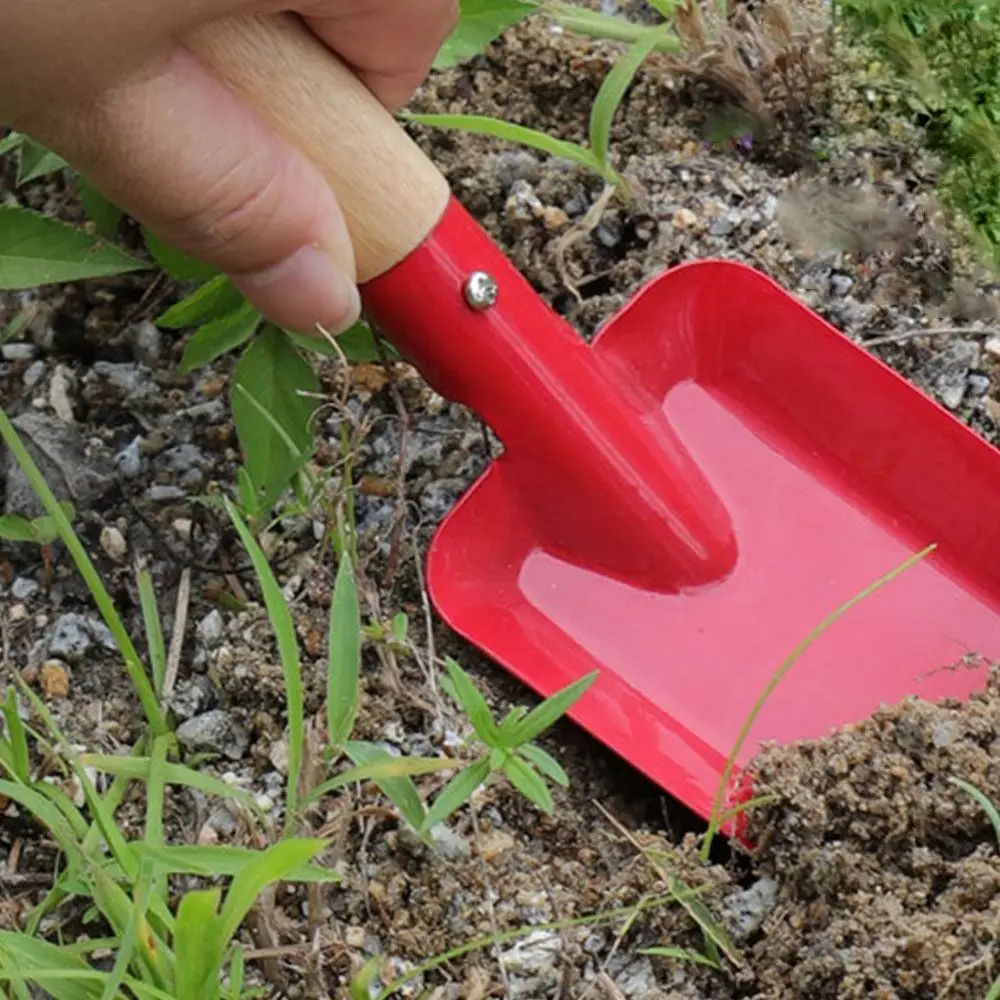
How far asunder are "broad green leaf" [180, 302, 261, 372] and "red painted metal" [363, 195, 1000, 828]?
0.32 feet

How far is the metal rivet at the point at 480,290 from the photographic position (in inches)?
45.3

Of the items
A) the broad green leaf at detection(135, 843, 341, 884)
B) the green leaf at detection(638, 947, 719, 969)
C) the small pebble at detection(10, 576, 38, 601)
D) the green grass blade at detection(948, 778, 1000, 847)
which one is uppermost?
the green grass blade at detection(948, 778, 1000, 847)

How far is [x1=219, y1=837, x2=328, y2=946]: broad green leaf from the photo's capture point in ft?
2.59

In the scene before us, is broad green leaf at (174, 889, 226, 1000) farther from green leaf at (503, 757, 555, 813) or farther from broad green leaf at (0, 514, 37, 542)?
broad green leaf at (0, 514, 37, 542)

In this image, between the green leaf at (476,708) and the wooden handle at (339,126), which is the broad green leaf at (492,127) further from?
the green leaf at (476,708)

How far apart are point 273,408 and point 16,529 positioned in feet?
0.71

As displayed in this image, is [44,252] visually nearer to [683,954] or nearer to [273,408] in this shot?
[273,408]

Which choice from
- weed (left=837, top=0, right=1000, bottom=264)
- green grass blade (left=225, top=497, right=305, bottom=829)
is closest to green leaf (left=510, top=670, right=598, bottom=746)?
green grass blade (left=225, top=497, right=305, bottom=829)

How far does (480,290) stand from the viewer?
3.78 ft

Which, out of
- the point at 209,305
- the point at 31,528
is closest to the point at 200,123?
the point at 209,305

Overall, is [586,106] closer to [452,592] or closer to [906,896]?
[452,592]

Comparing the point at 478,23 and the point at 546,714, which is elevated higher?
the point at 478,23

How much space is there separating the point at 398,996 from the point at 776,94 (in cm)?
91

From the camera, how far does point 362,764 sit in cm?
92
